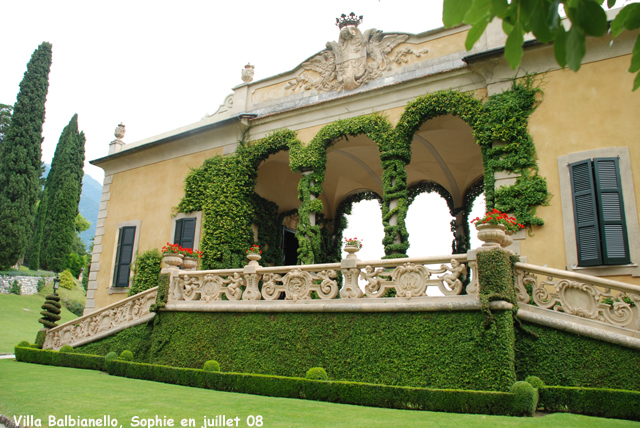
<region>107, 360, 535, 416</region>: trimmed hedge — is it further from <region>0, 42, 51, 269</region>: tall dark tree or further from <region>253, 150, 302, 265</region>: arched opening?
<region>0, 42, 51, 269</region>: tall dark tree

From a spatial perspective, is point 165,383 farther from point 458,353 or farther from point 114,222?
point 114,222

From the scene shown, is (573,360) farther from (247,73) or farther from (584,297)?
(247,73)

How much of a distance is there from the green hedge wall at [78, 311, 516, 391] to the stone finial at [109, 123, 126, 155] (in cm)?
1039

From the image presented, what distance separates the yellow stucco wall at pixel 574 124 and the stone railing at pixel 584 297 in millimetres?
2160

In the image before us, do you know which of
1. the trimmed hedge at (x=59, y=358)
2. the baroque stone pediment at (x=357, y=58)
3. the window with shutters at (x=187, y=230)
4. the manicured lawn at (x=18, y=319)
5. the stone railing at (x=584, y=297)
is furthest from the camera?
the manicured lawn at (x=18, y=319)

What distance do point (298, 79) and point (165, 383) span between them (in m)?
10.3

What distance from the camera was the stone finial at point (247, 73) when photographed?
1722cm

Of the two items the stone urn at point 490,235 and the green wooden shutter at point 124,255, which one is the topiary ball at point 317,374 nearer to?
the stone urn at point 490,235

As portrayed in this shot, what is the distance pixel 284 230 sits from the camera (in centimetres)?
1892

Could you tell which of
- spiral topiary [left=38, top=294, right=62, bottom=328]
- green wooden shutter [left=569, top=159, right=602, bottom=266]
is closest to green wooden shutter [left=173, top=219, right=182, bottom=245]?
spiral topiary [left=38, top=294, right=62, bottom=328]

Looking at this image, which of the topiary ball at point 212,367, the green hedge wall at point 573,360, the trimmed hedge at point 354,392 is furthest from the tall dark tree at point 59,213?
the green hedge wall at point 573,360

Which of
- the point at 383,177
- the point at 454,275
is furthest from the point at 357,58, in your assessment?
the point at 454,275

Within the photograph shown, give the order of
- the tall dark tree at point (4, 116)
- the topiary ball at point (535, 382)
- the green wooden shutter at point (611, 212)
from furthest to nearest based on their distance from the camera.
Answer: the tall dark tree at point (4, 116) → the green wooden shutter at point (611, 212) → the topiary ball at point (535, 382)

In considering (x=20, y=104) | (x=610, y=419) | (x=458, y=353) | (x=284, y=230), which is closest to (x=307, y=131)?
(x=284, y=230)
